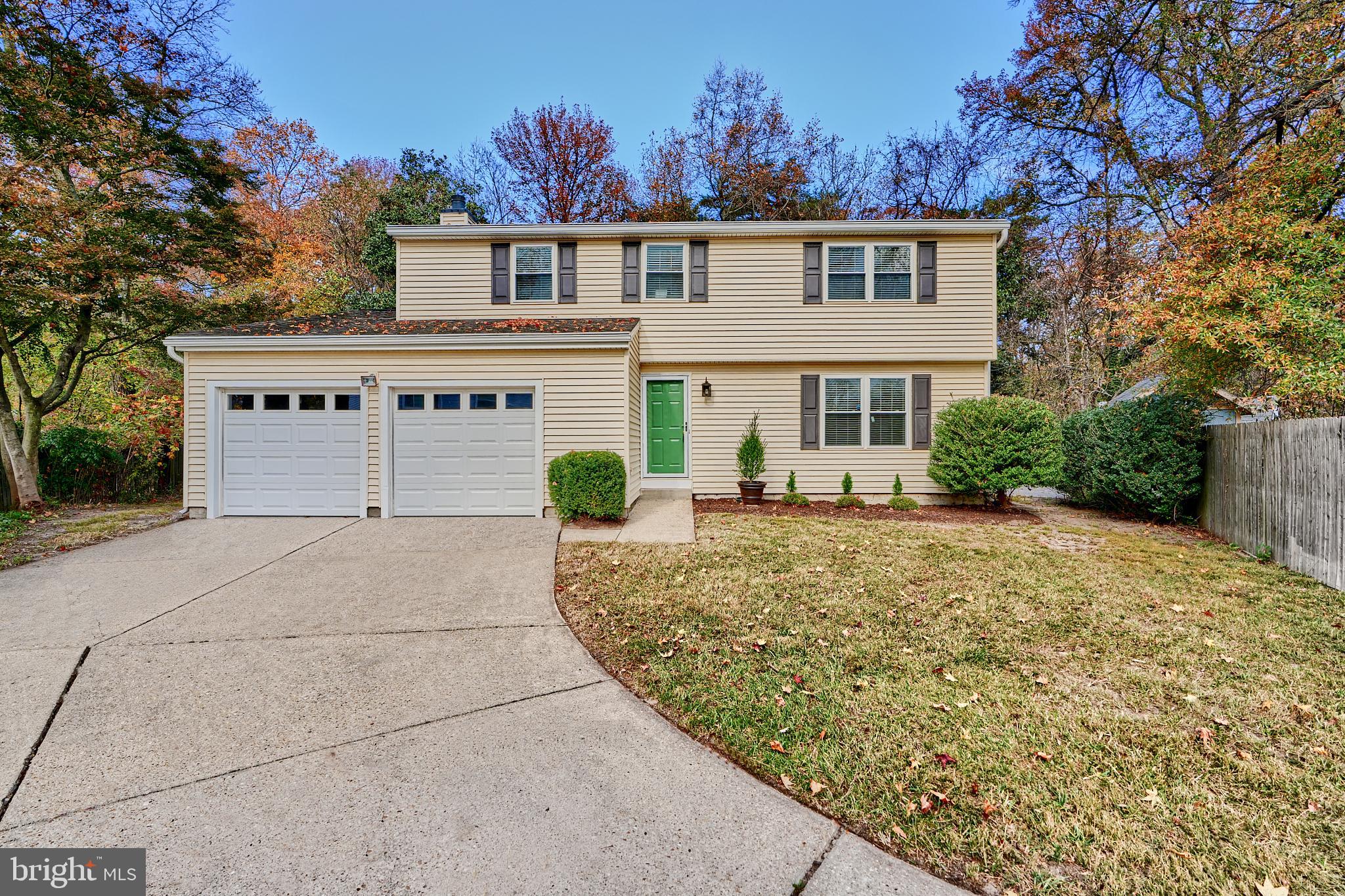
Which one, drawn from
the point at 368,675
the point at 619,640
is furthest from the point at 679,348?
the point at 368,675

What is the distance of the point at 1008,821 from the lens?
84.7 inches

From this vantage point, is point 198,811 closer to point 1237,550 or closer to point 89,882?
point 89,882

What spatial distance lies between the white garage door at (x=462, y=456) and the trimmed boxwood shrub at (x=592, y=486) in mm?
810

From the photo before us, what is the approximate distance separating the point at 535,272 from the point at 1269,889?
11094 millimetres

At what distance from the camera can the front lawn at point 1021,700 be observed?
205 cm

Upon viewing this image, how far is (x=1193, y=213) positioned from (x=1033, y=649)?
Result: 997 centimetres

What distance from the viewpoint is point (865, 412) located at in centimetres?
1057

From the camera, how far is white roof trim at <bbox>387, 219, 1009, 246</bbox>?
1012 cm

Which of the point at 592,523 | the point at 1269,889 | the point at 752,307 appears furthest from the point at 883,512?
the point at 1269,889

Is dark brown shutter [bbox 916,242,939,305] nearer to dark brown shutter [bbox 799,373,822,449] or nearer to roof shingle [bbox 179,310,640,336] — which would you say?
dark brown shutter [bbox 799,373,822,449]

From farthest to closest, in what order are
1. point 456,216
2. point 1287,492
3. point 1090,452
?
point 456,216 → point 1090,452 → point 1287,492

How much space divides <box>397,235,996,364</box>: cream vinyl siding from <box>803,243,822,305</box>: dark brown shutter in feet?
0.33

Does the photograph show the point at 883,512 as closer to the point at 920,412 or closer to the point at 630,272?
the point at 920,412

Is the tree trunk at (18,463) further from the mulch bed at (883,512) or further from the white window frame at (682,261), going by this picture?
the mulch bed at (883,512)
